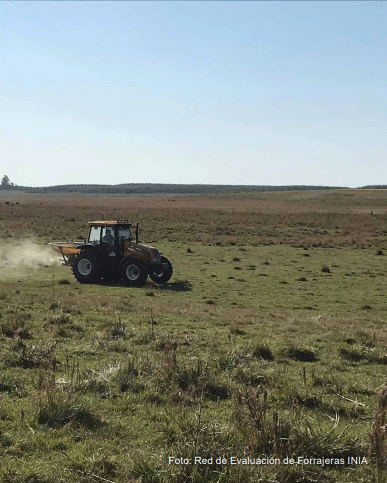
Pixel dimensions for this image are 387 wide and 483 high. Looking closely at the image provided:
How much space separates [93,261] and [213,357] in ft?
42.5

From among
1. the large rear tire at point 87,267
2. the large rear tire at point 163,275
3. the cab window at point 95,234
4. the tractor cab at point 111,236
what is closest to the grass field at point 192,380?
the large rear tire at point 163,275

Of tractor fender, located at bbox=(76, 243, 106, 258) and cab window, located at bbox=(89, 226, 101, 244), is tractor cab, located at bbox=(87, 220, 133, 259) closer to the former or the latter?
cab window, located at bbox=(89, 226, 101, 244)

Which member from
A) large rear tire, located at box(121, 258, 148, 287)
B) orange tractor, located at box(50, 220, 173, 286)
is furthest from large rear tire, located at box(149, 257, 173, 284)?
large rear tire, located at box(121, 258, 148, 287)

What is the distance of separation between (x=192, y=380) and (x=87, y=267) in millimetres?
14877

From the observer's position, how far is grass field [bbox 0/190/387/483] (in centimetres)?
593

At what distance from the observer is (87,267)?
22781 millimetres

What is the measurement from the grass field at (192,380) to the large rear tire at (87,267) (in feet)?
1.67

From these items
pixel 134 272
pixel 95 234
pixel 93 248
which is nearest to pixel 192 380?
pixel 134 272

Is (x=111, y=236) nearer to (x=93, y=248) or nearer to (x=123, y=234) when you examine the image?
(x=123, y=234)

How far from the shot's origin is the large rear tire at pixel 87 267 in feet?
73.6

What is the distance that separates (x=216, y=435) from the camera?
621 cm

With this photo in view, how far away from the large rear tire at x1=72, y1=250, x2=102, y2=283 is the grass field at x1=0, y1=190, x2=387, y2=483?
1.67 ft

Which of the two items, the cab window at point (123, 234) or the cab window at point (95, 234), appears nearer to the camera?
the cab window at point (123, 234)

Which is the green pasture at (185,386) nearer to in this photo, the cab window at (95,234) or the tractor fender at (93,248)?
the tractor fender at (93,248)
